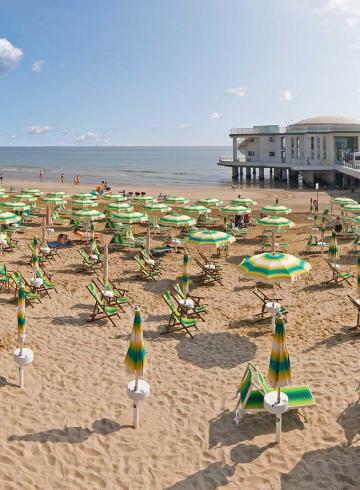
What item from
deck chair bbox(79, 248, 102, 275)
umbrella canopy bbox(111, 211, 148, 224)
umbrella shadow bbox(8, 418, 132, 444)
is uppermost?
umbrella canopy bbox(111, 211, 148, 224)

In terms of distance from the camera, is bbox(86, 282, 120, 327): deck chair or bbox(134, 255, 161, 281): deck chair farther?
bbox(134, 255, 161, 281): deck chair

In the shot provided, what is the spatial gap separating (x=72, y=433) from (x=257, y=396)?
2767mm

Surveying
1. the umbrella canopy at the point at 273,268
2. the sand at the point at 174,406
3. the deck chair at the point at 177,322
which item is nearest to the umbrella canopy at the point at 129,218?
the sand at the point at 174,406

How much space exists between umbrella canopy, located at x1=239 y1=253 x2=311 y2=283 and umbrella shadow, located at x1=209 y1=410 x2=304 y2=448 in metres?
3.17

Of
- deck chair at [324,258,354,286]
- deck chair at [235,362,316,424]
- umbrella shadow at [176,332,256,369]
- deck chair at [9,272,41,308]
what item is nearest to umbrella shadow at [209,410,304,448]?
deck chair at [235,362,316,424]

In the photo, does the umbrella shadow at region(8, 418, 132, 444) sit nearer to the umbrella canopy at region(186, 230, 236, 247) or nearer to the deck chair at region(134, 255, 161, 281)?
the umbrella canopy at region(186, 230, 236, 247)

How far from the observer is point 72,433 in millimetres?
6715

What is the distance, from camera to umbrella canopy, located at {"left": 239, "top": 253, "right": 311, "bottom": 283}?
382 inches

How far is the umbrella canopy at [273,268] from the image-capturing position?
9695 millimetres

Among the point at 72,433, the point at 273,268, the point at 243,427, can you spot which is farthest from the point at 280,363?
the point at 273,268

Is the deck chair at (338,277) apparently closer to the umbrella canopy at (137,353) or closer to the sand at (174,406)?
the sand at (174,406)

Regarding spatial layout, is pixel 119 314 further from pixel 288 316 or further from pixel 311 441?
pixel 311 441

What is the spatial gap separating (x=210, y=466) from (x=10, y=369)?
428cm

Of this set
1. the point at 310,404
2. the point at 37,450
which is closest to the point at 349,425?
the point at 310,404
